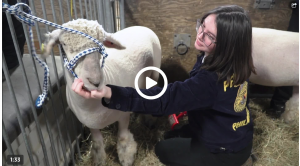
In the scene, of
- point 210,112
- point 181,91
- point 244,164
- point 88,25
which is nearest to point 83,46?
point 88,25

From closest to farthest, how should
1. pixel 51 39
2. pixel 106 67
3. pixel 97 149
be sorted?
pixel 51 39, pixel 106 67, pixel 97 149

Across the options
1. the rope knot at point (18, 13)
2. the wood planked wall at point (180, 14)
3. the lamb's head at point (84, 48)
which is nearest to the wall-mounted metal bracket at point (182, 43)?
the wood planked wall at point (180, 14)

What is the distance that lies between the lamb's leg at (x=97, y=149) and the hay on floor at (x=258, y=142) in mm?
60

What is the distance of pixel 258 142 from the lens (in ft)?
5.66

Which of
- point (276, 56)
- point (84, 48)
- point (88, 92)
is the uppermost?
point (84, 48)

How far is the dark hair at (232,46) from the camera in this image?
93 cm

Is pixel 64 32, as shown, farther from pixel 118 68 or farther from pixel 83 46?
pixel 118 68

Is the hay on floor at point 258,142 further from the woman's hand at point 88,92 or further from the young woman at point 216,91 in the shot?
the woman's hand at point 88,92

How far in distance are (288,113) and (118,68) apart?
4.92ft

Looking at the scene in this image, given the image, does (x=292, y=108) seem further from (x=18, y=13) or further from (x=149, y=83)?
(x=18, y=13)

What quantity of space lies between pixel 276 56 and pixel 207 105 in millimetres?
917

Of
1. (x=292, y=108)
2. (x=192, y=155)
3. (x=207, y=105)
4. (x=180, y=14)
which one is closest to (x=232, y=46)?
(x=207, y=105)

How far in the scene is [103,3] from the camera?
1783 mm

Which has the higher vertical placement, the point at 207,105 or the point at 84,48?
the point at 84,48
